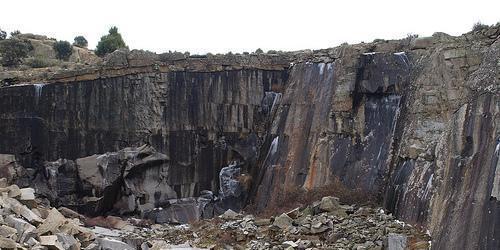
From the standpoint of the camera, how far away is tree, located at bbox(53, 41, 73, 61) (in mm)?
42531

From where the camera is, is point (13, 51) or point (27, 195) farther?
point (13, 51)

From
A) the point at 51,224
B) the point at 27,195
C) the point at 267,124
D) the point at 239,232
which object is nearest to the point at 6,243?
the point at 51,224

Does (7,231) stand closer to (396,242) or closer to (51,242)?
(51,242)

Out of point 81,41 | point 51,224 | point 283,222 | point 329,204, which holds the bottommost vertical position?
point 283,222

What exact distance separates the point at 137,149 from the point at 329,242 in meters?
12.9

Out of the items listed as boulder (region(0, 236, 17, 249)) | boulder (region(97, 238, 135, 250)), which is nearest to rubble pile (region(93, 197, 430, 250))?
boulder (region(97, 238, 135, 250))

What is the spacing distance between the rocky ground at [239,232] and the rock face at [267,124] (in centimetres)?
86

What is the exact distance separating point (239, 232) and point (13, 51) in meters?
22.9

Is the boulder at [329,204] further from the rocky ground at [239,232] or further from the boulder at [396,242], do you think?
the boulder at [396,242]

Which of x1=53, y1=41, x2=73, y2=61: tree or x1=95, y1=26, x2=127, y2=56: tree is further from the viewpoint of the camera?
x1=53, y1=41, x2=73, y2=61: tree

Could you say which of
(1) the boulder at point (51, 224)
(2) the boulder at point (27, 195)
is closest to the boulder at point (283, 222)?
(1) the boulder at point (51, 224)

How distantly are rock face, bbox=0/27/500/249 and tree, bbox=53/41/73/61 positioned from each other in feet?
52.4

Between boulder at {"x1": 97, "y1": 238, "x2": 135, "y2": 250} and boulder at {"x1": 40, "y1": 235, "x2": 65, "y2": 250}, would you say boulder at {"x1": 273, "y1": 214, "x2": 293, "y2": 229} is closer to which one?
boulder at {"x1": 97, "y1": 238, "x2": 135, "y2": 250}

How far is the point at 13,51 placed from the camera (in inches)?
1436
